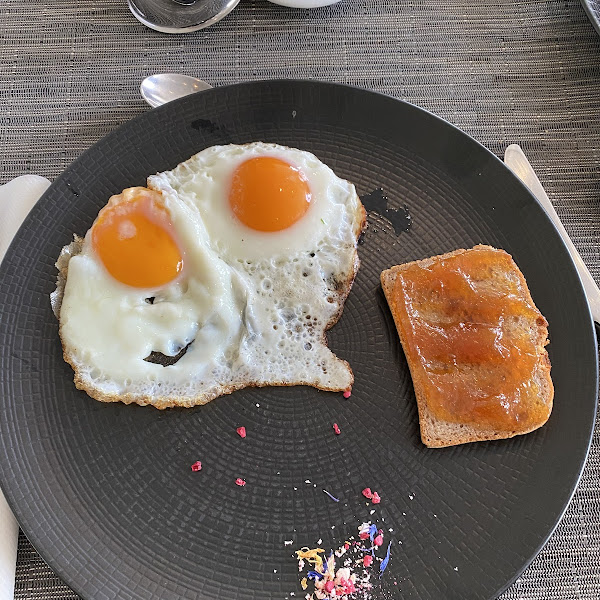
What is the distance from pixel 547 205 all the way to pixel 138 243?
60.4 inches

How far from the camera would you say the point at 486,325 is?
191 centimetres

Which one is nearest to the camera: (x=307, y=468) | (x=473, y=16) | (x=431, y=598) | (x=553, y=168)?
(x=431, y=598)

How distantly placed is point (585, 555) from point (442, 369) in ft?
2.45

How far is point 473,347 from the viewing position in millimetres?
1889

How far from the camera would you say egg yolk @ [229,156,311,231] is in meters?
2.03

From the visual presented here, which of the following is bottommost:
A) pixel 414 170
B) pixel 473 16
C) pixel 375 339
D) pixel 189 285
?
pixel 375 339

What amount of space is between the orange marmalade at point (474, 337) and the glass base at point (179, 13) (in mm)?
1461

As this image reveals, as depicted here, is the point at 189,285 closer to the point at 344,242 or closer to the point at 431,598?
the point at 344,242

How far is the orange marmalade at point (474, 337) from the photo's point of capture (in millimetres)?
1861

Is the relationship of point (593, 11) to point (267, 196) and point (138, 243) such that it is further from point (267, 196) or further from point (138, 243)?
point (138, 243)

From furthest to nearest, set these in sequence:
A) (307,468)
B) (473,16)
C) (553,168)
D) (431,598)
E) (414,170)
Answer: (473,16) → (553,168) → (414,170) → (307,468) → (431,598)

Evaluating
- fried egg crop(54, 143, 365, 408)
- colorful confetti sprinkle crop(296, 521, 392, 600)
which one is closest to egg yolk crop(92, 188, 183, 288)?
fried egg crop(54, 143, 365, 408)

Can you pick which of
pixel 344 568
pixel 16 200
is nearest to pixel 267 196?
pixel 16 200

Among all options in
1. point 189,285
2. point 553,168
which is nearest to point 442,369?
point 189,285
